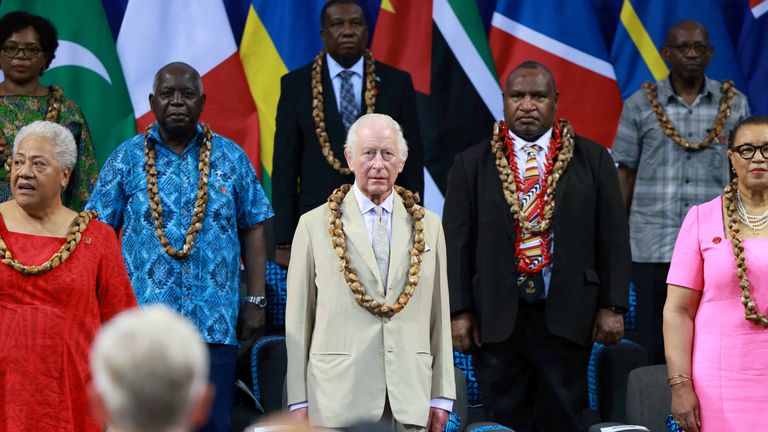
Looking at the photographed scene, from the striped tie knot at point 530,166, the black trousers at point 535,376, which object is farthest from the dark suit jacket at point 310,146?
the black trousers at point 535,376

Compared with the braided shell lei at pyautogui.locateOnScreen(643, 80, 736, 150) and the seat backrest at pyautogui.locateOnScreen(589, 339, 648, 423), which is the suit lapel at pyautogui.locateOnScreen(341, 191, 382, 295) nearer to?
the seat backrest at pyautogui.locateOnScreen(589, 339, 648, 423)

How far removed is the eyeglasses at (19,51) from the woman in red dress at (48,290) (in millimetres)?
1444

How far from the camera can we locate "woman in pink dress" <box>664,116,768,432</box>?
201 inches

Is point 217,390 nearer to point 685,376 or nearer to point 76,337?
point 76,337

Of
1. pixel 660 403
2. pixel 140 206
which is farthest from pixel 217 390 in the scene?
pixel 660 403

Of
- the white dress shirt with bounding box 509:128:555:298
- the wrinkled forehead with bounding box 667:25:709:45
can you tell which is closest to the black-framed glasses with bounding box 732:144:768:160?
the white dress shirt with bounding box 509:128:555:298

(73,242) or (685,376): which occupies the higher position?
(73,242)

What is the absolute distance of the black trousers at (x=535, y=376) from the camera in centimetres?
590

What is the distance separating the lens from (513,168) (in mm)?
5977

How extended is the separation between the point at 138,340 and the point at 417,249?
2.87m

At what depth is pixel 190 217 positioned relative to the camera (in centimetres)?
581

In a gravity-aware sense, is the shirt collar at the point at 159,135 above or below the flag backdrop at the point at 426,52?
below

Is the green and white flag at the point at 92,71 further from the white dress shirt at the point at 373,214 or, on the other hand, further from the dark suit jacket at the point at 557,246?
the white dress shirt at the point at 373,214

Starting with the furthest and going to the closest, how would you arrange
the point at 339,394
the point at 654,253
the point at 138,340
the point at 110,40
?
the point at 110,40 < the point at 654,253 < the point at 339,394 < the point at 138,340
